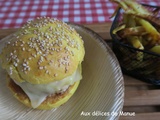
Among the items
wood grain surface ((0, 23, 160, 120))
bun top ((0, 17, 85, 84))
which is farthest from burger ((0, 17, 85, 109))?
wood grain surface ((0, 23, 160, 120))

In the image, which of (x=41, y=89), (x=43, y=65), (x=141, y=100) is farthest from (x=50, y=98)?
(x=141, y=100)

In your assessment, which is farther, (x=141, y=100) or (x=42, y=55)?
(x=141, y=100)

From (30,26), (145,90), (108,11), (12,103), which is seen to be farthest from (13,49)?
(108,11)

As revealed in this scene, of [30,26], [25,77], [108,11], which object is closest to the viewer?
[25,77]

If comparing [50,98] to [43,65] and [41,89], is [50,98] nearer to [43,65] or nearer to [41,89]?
[41,89]

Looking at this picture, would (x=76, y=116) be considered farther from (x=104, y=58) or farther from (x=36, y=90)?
(x=104, y=58)

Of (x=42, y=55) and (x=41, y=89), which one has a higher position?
(x=42, y=55)

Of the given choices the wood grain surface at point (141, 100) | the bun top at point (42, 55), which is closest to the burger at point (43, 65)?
the bun top at point (42, 55)
